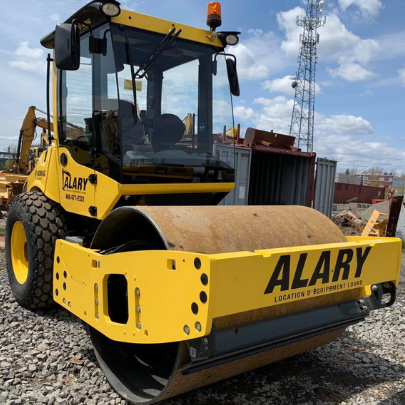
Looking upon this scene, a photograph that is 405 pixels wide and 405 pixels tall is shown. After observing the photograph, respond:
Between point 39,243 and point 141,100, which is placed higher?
point 141,100

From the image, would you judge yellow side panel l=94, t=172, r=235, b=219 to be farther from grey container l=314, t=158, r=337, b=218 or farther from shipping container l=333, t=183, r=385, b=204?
shipping container l=333, t=183, r=385, b=204

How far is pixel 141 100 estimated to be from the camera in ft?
12.3

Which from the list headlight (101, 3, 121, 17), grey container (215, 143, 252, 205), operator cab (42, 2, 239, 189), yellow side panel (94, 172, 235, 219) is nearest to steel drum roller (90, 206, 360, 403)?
yellow side panel (94, 172, 235, 219)

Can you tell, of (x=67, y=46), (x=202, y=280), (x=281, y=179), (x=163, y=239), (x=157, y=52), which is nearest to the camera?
(x=202, y=280)

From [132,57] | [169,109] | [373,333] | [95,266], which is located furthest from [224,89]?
[373,333]

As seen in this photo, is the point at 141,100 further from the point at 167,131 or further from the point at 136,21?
the point at 136,21

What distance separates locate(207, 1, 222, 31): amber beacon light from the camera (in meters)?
4.22

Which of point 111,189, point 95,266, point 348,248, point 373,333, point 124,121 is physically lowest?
point 373,333

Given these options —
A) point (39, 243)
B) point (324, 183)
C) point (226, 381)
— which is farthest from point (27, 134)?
point (226, 381)

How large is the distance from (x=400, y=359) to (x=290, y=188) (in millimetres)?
5306

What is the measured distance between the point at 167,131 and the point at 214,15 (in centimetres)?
128

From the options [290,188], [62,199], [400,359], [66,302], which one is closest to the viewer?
[66,302]

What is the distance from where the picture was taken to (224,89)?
14.3 feet

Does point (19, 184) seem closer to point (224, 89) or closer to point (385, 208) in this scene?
point (224, 89)
